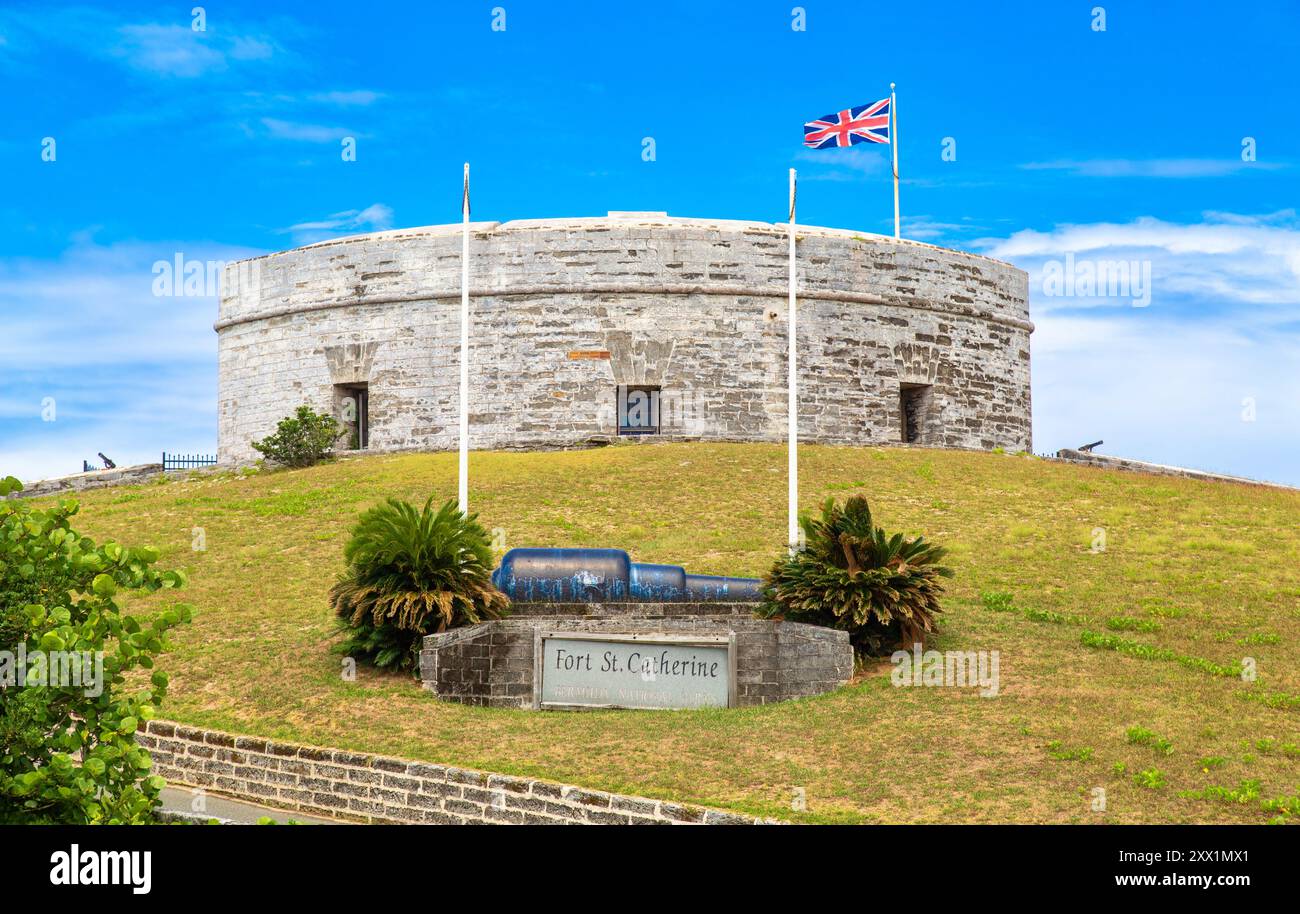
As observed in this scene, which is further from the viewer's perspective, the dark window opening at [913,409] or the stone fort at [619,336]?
the dark window opening at [913,409]

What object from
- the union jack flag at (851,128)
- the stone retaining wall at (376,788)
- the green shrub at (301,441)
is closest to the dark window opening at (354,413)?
Result: the green shrub at (301,441)

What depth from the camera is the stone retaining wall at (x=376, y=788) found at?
12.8 metres

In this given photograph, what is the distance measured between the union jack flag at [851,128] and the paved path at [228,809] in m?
18.5

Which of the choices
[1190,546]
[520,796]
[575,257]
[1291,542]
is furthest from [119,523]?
[1291,542]

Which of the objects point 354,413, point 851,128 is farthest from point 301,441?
point 851,128

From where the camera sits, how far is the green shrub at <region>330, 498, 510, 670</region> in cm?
1741

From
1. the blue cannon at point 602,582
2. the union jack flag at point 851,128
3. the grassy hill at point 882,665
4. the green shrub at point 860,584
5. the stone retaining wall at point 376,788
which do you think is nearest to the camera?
the stone retaining wall at point 376,788

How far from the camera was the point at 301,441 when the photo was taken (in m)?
32.6

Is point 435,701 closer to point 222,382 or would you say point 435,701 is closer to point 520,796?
point 520,796

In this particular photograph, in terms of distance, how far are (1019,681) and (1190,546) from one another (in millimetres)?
8735

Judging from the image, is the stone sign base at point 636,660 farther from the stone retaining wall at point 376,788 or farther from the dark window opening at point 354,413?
the dark window opening at point 354,413

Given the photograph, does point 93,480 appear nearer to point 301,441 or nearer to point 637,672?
point 301,441

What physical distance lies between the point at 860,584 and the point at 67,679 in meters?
10.5

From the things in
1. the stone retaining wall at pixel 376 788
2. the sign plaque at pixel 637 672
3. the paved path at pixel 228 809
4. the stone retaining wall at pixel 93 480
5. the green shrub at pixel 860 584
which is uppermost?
the stone retaining wall at pixel 93 480
